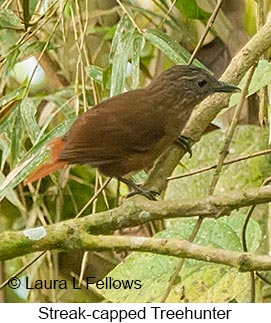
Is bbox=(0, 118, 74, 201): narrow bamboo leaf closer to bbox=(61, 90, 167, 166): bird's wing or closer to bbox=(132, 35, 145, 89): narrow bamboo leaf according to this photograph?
bbox=(61, 90, 167, 166): bird's wing

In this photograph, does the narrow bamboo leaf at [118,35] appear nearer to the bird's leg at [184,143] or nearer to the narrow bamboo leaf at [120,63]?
the narrow bamboo leaf at [120,63]

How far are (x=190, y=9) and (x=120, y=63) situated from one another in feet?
1.22

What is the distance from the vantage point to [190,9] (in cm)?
171

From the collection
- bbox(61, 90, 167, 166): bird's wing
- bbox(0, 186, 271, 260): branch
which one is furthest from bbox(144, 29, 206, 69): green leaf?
bbox(0, 186, 271, 260): branch

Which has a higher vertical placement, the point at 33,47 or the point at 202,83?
the point at 33,47

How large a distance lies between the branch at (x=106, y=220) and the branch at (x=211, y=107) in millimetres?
212

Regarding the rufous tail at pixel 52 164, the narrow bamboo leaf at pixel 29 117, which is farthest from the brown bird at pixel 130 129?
the narrow bamboo leaf at pixel 29 117

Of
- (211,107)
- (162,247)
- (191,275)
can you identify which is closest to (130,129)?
(211,107)

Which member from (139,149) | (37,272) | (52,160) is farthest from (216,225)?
(37,272)

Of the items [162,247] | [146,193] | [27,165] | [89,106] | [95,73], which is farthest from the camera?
[89,106]

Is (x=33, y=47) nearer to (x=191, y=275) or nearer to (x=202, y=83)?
(x=202, y=83)

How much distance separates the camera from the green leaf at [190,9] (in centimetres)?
169
